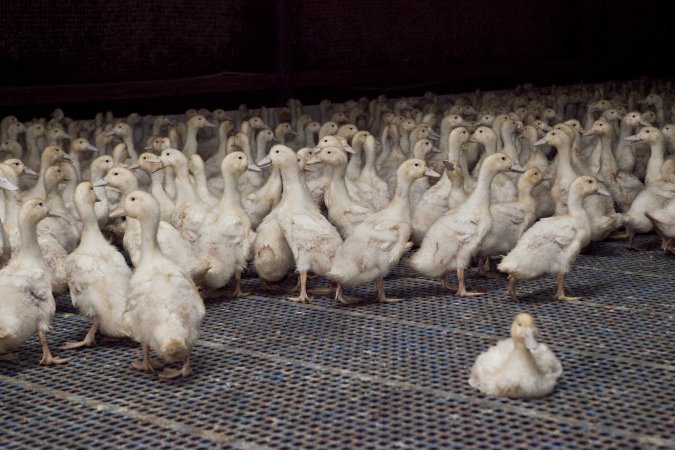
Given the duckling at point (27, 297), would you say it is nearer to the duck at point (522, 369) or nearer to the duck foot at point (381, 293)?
the duck foot at point (381, 293)

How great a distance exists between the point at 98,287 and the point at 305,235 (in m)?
1.34

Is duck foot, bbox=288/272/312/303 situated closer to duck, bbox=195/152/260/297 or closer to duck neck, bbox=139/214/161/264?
duck, bbox=195/152/260/297

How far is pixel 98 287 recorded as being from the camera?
16.6ft

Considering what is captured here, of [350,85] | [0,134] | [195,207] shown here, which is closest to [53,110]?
[0,134]

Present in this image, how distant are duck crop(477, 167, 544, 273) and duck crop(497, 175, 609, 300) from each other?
1.20 feet

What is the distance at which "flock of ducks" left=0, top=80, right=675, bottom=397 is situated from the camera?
4727 millimetres

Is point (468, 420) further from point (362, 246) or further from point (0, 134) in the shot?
point (0, 134)

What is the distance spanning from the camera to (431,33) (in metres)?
13.4

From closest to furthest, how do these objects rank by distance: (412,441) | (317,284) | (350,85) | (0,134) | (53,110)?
(412,441)
(317,284)
(0,134)
(53,110)
(350,85)

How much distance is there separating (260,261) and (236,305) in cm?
31

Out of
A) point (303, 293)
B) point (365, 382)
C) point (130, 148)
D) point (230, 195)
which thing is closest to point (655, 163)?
point (303, 293)

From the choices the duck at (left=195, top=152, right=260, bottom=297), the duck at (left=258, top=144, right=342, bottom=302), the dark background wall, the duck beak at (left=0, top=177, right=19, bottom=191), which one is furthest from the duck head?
the dark background wall

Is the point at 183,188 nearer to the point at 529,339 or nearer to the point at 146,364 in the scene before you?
the point at 146,364

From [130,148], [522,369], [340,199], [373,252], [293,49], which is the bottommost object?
[522,369]
